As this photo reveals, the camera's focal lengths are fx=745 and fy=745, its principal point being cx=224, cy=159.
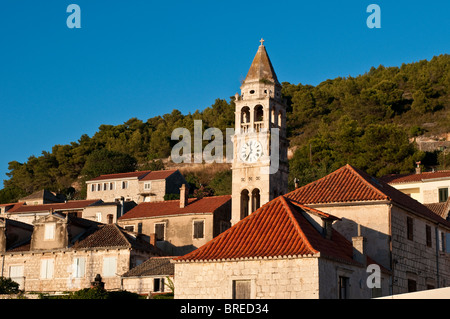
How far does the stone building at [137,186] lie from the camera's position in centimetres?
8306

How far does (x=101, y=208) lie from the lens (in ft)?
234

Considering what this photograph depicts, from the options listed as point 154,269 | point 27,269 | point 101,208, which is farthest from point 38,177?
point 154,269

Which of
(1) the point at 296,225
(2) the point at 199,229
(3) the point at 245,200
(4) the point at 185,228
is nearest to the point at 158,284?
(2) the point at 199,229

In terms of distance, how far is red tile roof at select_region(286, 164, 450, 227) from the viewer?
34.5 m

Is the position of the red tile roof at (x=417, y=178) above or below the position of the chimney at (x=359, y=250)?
above

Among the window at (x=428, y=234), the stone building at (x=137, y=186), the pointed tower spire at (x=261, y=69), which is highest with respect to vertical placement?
the pointed tower spire at (x=261, y=69)

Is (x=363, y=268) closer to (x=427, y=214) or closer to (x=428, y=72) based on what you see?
(x=427, y=214)

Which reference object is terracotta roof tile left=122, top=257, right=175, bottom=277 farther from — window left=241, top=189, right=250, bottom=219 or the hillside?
the hillside

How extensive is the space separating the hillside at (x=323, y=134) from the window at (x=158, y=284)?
1208 inches

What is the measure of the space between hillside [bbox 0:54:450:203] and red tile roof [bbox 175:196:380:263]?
132ft

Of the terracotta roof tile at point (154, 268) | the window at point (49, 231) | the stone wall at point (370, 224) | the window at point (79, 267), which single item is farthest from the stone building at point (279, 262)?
the window at point (49, 231)

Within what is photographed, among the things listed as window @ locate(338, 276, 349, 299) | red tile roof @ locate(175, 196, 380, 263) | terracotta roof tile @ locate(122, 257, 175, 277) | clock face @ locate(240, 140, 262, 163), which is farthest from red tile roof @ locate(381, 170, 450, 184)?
window @ locate(338, 276, 349, 299)

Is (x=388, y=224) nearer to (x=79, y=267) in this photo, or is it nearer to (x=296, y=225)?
(x=296, y=225)

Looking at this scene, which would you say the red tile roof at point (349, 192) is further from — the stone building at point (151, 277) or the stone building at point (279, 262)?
the stone building at point (151, 277)
